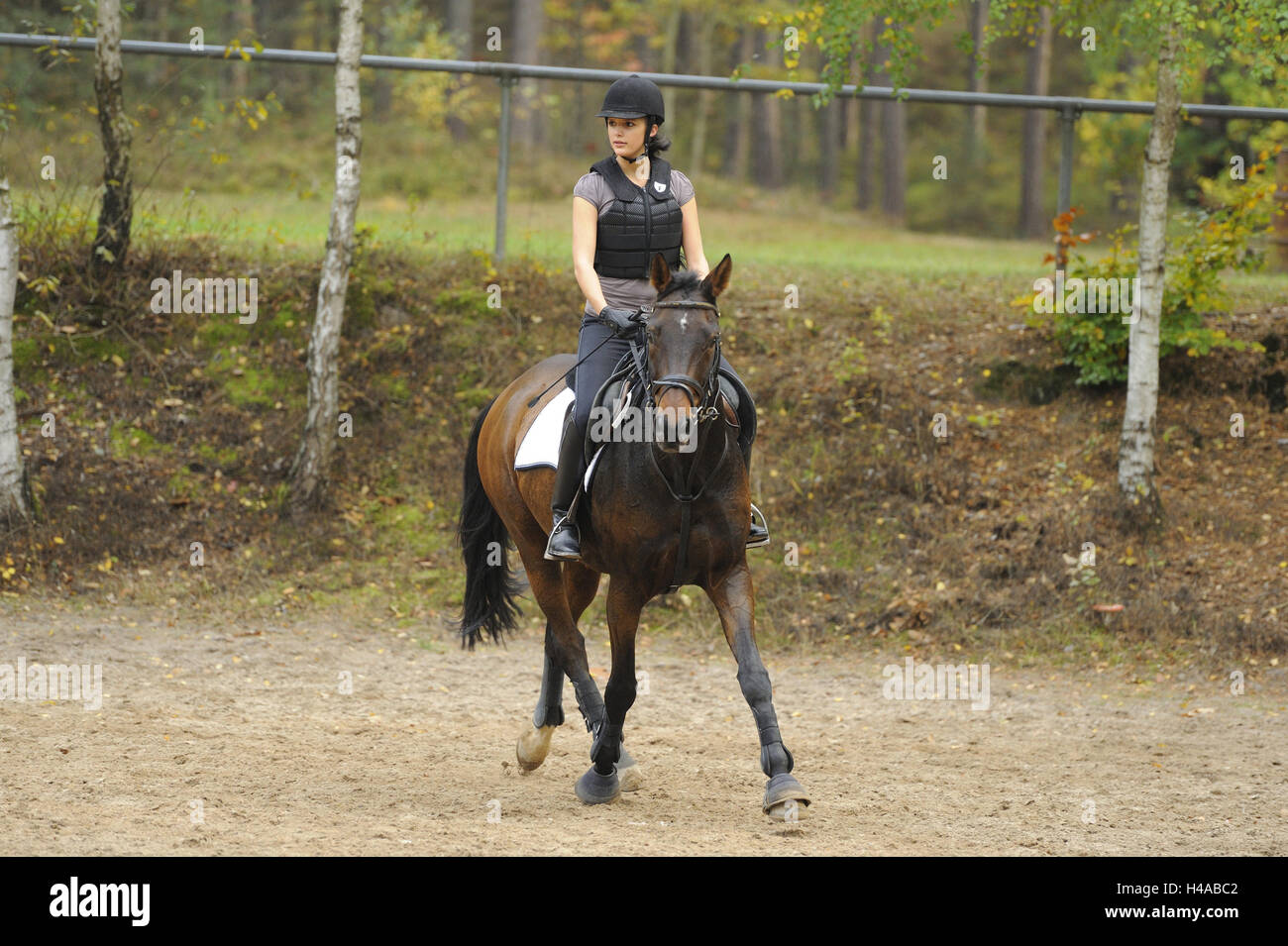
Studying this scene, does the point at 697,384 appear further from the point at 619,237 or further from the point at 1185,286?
the point at 1185,286

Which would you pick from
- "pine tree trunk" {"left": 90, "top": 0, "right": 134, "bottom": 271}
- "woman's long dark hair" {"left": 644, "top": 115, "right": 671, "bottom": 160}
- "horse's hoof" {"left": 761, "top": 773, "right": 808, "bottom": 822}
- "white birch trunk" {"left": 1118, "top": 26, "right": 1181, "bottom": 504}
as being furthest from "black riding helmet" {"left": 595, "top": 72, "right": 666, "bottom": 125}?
"pine tree trunk" {"left": 90, "top": 0, "right": 134, "bottom": 271}

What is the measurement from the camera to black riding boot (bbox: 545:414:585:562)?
6715mm

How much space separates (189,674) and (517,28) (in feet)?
64.8

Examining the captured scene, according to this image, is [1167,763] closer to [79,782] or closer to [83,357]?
→ [79,782]

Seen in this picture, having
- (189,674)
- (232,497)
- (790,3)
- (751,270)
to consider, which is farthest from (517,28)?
(189,674)

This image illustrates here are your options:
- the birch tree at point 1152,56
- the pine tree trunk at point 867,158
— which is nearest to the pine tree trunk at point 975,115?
the pine tree trunk at point 867,158

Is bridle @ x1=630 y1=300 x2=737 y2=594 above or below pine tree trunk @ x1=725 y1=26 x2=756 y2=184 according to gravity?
below

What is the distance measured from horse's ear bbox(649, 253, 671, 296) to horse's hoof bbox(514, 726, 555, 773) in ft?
9.39

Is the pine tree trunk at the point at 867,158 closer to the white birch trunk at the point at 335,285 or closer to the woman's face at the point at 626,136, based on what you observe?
the white birch trunk at the point at 335,285

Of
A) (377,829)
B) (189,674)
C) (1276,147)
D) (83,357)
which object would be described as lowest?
(189,674)

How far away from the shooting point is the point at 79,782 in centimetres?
670

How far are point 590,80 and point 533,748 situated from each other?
7990 mm

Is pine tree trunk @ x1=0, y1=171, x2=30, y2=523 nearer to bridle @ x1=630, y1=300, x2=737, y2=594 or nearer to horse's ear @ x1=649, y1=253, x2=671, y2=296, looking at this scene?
bridle @ x1=630, y1=300, x2=737, y2=594

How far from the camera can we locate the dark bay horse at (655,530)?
581cm
